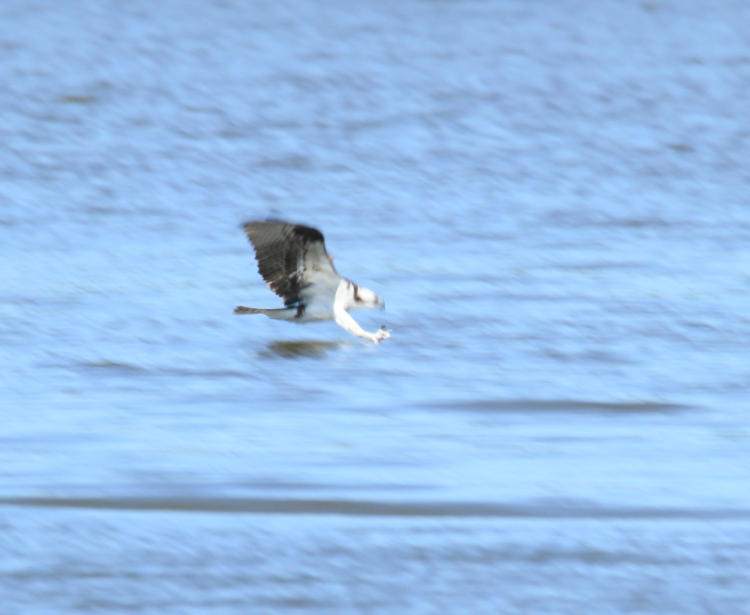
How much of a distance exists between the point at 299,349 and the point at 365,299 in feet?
1.45

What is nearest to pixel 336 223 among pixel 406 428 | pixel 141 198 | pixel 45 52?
A: pixel 141 198

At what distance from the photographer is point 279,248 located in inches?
404

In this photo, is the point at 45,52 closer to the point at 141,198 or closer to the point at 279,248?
the point at 141,198

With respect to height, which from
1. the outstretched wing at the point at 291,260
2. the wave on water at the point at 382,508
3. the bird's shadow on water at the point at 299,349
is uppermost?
the outstretched wing at the point at 291,260

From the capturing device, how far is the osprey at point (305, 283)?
10125 mm

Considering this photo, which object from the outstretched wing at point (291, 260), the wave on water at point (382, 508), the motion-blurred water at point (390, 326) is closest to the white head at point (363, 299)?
the outstretched wing at point (291, 260)

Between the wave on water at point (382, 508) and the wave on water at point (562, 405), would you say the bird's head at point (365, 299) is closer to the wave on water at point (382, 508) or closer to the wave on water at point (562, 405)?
the wave on water at point (562, 405)

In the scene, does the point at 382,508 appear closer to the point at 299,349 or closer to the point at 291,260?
the point at 299,349

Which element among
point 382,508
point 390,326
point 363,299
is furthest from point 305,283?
point 382,508

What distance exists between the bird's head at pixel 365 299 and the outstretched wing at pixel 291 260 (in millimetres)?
126

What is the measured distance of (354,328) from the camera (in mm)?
10141

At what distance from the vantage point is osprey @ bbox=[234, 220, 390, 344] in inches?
399

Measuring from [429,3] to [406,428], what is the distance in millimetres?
16117

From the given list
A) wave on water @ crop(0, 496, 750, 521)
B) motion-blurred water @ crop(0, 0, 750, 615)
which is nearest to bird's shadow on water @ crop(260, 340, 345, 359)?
motion-blurred water @ crop(0, 0, 750, 615)
